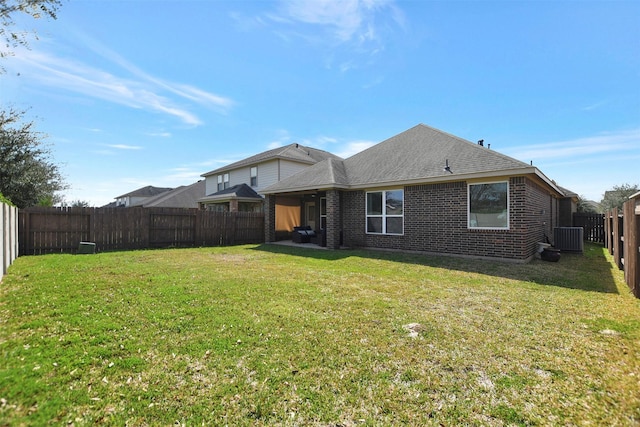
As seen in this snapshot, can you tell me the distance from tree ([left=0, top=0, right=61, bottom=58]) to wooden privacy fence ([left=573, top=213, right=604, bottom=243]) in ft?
86.5

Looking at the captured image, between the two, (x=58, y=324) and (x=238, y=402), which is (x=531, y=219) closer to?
(x=238, y=402)

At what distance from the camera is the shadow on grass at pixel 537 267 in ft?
21.9

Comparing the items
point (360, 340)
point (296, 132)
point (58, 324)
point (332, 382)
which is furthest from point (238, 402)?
point (296, 132)

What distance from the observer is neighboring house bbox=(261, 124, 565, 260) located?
30.1 ft

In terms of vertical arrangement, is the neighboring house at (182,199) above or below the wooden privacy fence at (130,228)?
above

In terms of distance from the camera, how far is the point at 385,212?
12109mm

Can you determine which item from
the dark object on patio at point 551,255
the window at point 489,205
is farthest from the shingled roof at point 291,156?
the dark object on patio at point 551,255

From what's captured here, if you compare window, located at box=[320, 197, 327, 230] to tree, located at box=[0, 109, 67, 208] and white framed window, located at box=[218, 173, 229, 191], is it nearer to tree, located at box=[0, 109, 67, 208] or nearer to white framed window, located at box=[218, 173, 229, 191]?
white framed window, located at box=[218, 173, 229, 191]

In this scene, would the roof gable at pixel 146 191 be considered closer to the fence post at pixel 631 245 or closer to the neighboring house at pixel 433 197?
the neighboring house at pixel 433 197

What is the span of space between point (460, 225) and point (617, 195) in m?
28.3

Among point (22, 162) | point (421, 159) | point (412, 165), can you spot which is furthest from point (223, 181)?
point (421, 159)

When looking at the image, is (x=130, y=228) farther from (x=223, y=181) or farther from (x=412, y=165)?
(x=223, y=181)

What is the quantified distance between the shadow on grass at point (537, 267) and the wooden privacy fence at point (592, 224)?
8.15 m

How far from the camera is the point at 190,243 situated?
579 inches
